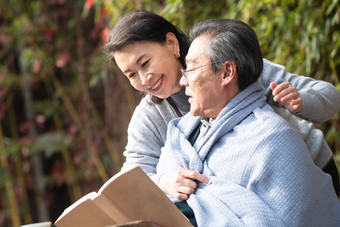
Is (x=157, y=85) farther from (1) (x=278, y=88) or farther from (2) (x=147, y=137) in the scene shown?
(1) (x=278, y=88)

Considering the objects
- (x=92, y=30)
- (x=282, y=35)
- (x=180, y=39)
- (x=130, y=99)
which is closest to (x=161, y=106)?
(x=180, y=39)

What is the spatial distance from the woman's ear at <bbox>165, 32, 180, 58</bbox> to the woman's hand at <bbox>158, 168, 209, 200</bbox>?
515 millimetres

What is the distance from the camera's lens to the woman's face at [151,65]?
1.85 metres

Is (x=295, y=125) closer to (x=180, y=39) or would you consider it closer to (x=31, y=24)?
(x=180, y=39)

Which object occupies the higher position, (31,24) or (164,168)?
(31,24)

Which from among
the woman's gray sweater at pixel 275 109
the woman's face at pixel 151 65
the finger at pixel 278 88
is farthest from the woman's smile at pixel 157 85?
the finger at pixel 278 88

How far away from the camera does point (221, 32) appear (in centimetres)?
162

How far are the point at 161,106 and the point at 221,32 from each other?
1.73ft

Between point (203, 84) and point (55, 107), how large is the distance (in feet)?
10.2

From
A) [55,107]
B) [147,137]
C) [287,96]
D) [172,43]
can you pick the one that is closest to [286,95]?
[287,96]

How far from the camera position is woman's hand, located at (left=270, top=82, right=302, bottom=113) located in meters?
1.57

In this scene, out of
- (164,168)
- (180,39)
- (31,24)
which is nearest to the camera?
(164,168)

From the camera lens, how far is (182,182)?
1570 millimetres

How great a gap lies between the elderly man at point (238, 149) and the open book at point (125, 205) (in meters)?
0.11
